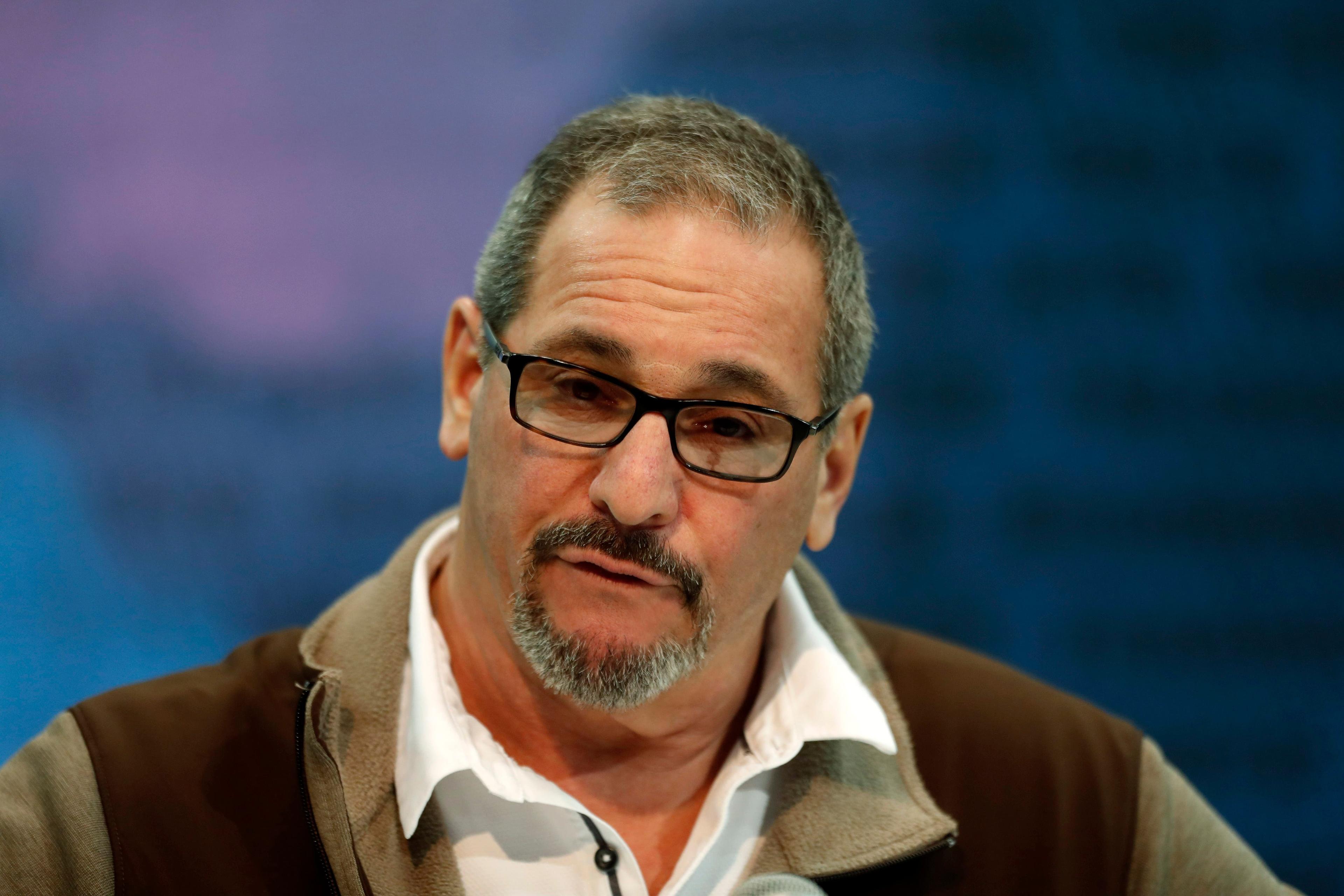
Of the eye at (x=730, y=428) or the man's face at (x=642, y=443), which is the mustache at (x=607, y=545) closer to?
the man's face at (x=642, y=443)

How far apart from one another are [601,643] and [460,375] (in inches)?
21.2

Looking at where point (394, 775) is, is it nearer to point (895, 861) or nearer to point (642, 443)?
point (642, 443)

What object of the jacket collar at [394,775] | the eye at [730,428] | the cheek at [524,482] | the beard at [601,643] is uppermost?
the eye at [730,428]

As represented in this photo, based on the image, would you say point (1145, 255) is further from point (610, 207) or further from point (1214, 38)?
point (610, 207)

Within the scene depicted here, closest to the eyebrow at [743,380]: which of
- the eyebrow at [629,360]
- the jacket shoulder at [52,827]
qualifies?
the eyebrow at [629,360]

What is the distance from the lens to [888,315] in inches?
111

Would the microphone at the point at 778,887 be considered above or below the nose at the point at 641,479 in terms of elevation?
below

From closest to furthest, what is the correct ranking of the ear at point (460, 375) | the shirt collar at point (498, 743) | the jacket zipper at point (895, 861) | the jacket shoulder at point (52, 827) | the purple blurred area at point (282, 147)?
1. the jacket shoulder at point (52, 827)
2. the shirt collar at point (498, 743)
3. the jacket zipper at point (895, 861)
4. the ear at point (460, 375)
5. the purple blurred area at point (282, 147)

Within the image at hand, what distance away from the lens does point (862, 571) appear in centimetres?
285

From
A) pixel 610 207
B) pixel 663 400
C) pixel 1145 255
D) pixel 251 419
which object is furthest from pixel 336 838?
pixel 1145 255

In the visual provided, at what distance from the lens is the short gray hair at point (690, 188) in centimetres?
167

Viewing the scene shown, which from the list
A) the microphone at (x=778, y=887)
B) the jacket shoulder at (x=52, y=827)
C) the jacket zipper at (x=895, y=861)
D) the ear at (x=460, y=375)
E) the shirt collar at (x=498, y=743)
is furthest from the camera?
the ear at (x=460, y=375)

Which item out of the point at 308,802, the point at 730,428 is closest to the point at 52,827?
the point at 308,802

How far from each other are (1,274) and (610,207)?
1.34 meters
